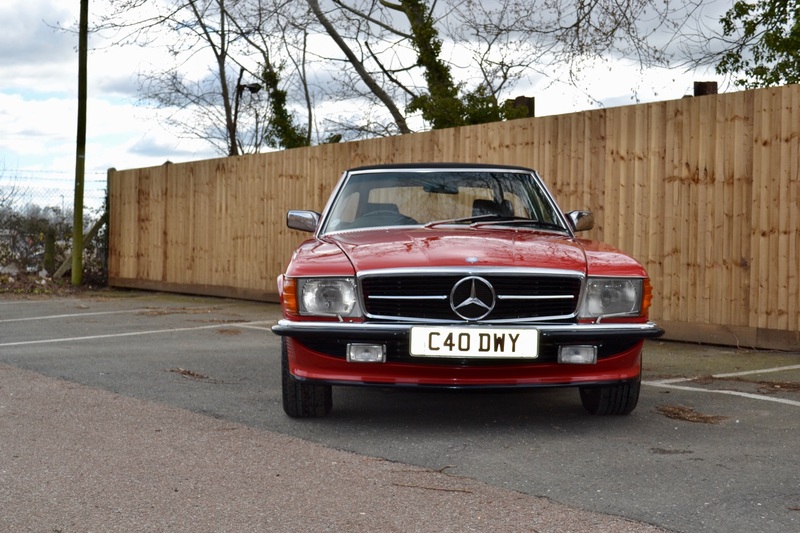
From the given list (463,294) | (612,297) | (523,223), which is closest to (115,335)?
(523,223)

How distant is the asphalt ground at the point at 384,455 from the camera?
3982 millimetres

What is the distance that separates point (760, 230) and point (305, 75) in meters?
21.9

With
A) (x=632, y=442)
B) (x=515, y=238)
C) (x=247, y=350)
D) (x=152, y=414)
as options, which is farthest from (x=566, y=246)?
(x=247, y=350)

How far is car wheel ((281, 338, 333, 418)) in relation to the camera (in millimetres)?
5887

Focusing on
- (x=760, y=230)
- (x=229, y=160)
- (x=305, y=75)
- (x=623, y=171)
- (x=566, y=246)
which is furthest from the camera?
(x=305, y=75)

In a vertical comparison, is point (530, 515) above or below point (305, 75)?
below

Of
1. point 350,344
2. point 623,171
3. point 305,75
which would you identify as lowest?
point 350,344

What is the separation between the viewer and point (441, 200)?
7.00m

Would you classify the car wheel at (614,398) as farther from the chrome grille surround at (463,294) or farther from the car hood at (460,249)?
the car hood at (460,249)

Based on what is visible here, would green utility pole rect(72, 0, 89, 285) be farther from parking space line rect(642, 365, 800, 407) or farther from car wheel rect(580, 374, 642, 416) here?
car wheel rect(580, 374, 642, 416)

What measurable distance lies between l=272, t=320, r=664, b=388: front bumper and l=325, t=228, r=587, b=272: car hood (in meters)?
0.34

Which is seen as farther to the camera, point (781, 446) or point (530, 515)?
point (781, 446)

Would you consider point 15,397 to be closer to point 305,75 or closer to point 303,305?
point 303,305

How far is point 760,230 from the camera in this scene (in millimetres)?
9367
